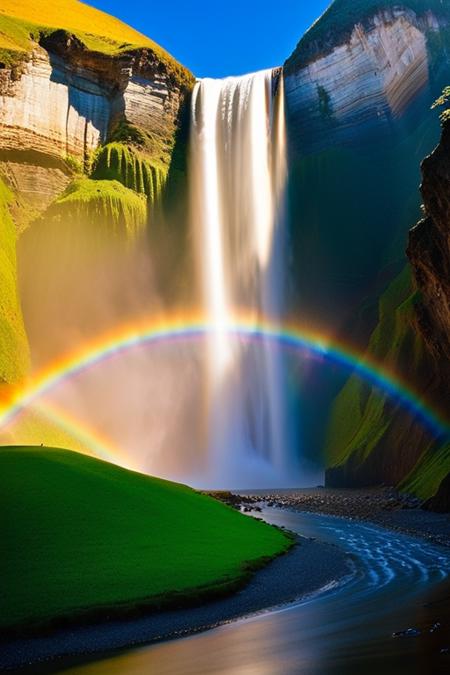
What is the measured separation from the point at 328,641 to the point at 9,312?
224 feet

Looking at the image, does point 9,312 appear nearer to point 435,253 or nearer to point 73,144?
point 73,144

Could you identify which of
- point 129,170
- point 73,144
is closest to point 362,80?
point 129,170

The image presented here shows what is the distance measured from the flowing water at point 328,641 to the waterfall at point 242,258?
163 feet

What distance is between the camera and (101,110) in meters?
89.6

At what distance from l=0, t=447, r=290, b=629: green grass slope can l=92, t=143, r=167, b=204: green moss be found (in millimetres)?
65351

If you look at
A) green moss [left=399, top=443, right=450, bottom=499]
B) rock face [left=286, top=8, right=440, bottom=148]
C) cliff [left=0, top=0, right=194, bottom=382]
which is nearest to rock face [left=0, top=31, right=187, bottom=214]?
cliff [left=0, top=0, right=194, bottom=382]

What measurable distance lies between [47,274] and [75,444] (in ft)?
74.9

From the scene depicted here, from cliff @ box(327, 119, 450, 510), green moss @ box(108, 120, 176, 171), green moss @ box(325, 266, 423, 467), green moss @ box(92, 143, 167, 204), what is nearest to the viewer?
cliff @ box(327, 119, 450, 510)

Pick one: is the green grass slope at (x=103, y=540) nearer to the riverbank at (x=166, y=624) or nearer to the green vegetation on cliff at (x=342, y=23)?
the riverbank at (x=166, y=624)

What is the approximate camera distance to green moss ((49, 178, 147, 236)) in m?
79.3

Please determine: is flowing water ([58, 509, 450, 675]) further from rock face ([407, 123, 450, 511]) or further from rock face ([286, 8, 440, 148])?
rock face ([286, 8, 440, 148])

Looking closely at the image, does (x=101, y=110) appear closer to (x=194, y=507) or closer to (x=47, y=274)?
(x=47, y=274)

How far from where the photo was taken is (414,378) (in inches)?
1873

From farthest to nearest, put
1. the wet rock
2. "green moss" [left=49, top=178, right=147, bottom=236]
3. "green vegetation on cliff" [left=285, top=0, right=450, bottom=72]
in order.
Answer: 1. "green vegetation on cliff" [left=285, top=0, right=450, bottom=72]
2. "green moss" [left=49, top=178, right=147, bottom=236]
3. the wet rock
